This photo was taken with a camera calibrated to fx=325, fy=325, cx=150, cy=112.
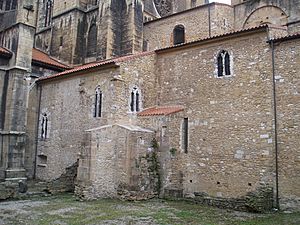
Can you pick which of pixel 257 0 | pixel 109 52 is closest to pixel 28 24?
pixel 109 52

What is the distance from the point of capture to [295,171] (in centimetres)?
1122

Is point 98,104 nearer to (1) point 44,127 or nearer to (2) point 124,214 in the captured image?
(1) point 44,127

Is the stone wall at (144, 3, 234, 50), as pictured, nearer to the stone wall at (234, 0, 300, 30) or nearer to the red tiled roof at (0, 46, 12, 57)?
the stone wall at (234, 0, 300, 30)

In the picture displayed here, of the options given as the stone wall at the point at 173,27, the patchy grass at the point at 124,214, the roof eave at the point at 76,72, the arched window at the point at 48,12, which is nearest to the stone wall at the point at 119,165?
the patchy grass at the point at 124,214

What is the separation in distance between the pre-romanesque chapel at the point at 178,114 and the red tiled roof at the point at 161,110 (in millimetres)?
72

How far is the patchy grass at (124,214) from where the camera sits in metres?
9.65

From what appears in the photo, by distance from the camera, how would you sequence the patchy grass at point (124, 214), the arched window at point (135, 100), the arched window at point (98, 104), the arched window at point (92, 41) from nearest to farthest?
1. the patchy grass at point (124, 214)
2. the arched window at point (135, 100)
3. the arched window at point (98, 104)
4. the arched window at point (92, 41)

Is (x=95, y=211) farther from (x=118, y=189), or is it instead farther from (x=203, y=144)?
(x=203, y=144)

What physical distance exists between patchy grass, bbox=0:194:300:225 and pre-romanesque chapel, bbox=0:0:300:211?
2.86 ft

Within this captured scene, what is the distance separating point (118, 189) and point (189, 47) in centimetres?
693

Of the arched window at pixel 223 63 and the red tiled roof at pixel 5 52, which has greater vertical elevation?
the red tiled roof at pixel 5 52

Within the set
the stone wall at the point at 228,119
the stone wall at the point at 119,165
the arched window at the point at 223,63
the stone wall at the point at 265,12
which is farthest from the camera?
the stone wall at the point at 265,12

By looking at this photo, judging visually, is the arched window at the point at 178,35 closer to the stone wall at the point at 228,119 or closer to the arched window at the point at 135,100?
the stone wall at the point at 228,119

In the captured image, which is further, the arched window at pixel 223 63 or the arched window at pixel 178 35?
the arched window at pixel 178 35
